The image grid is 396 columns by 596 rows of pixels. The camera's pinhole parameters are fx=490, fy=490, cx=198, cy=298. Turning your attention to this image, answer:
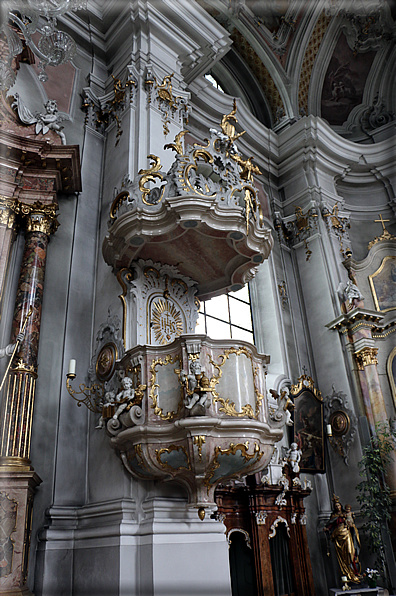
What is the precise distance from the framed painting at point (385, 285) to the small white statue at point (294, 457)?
3303 mm

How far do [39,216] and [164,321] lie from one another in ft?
6.04

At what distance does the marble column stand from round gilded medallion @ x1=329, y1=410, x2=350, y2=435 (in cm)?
510

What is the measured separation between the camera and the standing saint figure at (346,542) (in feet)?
21.1

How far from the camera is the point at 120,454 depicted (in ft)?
14.4

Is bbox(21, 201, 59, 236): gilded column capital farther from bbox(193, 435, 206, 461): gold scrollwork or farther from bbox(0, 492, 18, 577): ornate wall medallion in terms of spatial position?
bbox(193, 435, 206, 461): gold scrollwork

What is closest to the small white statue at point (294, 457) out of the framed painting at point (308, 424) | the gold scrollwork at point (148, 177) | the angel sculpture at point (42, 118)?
the framed painting at point (308, 424)

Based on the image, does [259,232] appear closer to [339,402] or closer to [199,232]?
[199,232]

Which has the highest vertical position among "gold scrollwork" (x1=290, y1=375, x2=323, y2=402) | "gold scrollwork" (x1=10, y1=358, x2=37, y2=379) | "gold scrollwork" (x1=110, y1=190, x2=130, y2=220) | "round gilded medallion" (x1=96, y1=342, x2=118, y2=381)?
"gold scrollwork" (x1=110, y1=190, x2=130, y2=220)

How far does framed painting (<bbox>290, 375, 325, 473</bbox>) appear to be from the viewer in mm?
7651

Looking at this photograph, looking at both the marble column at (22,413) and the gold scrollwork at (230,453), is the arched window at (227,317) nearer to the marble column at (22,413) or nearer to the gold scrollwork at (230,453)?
the marble column at (22,413)

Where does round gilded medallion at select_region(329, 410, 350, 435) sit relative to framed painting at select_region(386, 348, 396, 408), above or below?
below

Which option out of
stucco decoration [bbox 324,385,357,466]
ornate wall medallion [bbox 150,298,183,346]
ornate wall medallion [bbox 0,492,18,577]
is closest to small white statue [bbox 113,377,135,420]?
ornate wall medallion [bbox 150,298,183,346]

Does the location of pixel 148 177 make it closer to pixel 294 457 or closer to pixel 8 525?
pixel 8 525

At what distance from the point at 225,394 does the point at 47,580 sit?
88.5 inches
